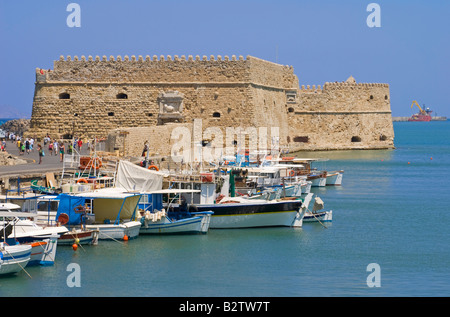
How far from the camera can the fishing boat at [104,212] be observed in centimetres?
2006

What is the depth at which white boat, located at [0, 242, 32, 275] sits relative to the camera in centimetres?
1616

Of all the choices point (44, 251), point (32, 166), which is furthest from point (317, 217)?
point (32, 166)

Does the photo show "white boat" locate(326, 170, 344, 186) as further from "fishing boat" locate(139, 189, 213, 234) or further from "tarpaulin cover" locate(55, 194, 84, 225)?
"tarpaulin cover" locate(55, 194, 84, 225)

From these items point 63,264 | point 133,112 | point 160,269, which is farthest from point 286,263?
point 133,112

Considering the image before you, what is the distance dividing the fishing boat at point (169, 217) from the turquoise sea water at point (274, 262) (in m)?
0.29

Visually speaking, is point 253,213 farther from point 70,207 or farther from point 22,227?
point 22,227

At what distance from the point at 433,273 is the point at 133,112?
24752 millimetres

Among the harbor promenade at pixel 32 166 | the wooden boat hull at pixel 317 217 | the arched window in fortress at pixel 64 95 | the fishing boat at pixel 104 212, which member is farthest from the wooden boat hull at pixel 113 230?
the arched window in fortress at pixel 64 95

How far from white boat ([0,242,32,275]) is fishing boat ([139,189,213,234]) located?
4.83m

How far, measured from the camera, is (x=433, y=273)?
59.1 feet

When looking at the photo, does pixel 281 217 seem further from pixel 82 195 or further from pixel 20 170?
pixel 20 170

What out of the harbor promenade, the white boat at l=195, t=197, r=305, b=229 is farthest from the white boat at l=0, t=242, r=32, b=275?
the harbor promenade

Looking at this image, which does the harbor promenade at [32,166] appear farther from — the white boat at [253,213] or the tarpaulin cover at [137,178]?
the white boat at [253,213]

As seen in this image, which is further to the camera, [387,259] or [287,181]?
[287,181]
